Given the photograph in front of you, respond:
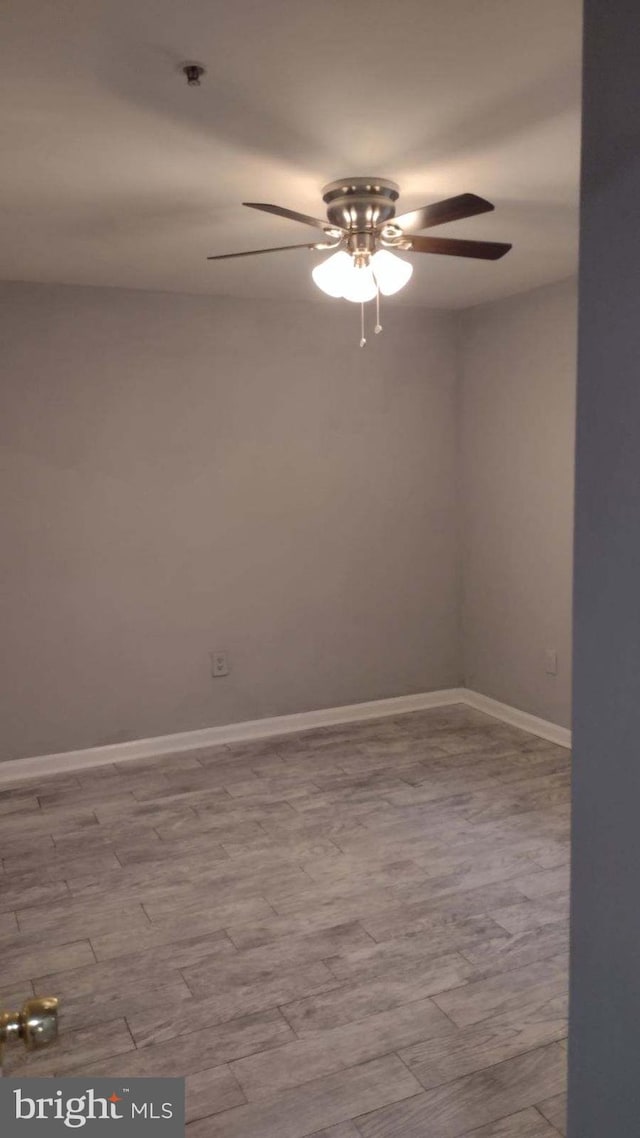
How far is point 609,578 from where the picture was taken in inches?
41.5

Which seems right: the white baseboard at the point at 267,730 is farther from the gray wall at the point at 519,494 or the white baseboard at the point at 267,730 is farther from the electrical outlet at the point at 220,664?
the electrical outlet at the point at 220,664

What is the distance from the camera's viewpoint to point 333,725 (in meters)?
4.70

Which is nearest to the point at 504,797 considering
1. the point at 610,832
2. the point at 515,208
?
the point at 515,208

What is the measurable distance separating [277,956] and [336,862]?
0.61 m

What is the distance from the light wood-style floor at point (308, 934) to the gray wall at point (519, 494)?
24.4 inches

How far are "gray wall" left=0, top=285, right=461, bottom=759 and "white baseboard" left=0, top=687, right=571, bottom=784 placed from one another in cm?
6

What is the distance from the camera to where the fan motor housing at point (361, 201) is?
2.54 meters

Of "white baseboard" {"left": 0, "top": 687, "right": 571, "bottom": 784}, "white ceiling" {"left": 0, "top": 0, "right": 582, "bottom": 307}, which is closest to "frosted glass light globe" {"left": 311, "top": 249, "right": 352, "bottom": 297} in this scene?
"white ceiling" {"left": 0, "top": 0, "right": 582, "bottom": 307}

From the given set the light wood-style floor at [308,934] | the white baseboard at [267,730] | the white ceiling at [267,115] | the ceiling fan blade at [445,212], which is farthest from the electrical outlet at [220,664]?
the ceiling fan blade at [445,212]

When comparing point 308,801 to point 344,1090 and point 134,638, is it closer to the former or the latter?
point 134,638

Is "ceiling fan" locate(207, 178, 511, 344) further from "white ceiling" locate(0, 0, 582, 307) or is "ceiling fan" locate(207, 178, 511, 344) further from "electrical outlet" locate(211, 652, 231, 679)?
"electrical outlet" locate(211, 652, 231, 679)

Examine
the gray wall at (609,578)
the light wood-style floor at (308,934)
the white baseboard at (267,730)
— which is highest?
the gray wall at (609,578)

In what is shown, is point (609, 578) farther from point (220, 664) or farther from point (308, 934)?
point (220, 664)

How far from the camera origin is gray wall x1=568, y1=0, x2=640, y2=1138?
1008 millimetres
